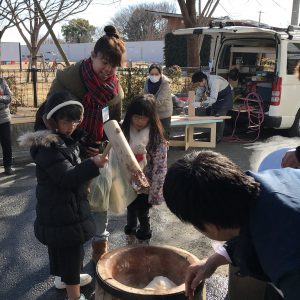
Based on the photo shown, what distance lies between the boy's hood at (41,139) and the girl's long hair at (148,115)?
37.2 inches

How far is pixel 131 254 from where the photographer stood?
7.75 feet

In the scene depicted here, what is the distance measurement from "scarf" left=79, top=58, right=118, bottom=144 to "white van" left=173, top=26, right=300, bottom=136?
16.8 feet

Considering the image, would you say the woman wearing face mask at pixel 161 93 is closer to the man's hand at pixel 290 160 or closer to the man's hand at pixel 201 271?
the man's hand at pixel 290 160

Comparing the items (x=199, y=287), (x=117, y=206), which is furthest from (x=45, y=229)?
(x=199, y=287)

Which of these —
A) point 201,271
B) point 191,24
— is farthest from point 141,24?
point 201,271

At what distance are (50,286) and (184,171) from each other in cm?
215

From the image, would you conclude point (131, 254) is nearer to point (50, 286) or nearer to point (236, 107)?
point (50, 286)

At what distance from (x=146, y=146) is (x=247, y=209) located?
2.08m

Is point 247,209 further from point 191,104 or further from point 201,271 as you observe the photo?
point 191,104

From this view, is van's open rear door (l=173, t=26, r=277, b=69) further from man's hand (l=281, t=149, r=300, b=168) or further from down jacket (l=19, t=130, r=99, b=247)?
down jacket (l=19, t=130, r=99, b=247)

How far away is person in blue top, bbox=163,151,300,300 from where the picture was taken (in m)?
1.18

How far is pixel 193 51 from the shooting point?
11.9 metres

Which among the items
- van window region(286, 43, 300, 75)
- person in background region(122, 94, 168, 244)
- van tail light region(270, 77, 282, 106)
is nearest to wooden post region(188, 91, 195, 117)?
van tail light region(270, 77, 282, 106)

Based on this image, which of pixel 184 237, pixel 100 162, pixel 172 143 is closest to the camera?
pixel 100 162
